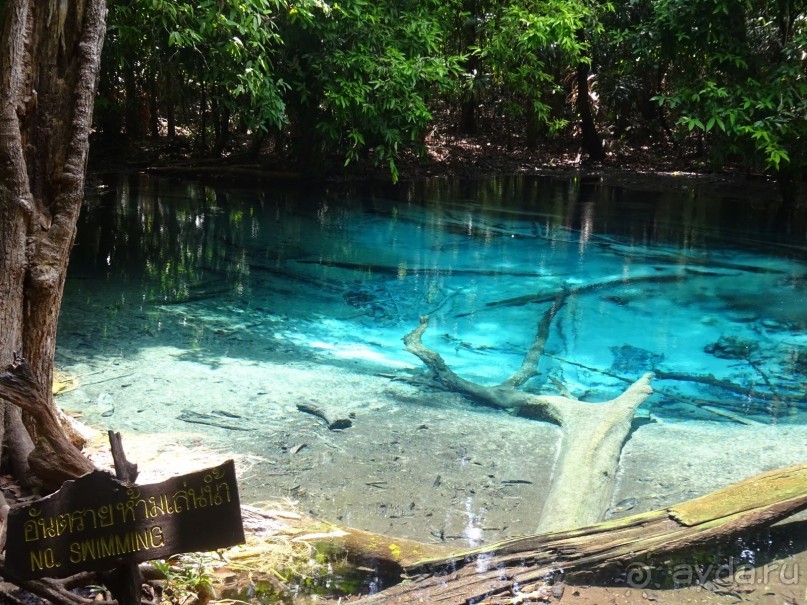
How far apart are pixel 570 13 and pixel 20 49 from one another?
1049 cm

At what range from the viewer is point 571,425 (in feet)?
15.9

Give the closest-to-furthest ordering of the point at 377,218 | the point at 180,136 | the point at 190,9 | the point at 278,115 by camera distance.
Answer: the point at 190,9 < the point at 278,115 < the point at 377,218 < the point at 180,136

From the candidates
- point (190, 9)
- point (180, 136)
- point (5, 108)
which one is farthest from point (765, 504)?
point (180, 136)

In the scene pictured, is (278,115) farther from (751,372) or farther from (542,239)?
(751,372)

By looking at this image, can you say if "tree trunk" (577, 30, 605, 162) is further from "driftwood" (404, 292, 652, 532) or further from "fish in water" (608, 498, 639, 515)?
"fish in water" (608, 498, 639, 515)

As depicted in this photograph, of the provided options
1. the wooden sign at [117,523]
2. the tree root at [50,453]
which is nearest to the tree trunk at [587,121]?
the tree root at [50,453]

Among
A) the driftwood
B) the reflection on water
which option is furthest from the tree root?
the reflection on water

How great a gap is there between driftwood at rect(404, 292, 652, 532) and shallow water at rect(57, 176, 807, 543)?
88mm

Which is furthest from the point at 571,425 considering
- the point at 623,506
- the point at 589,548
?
the point at 589,548

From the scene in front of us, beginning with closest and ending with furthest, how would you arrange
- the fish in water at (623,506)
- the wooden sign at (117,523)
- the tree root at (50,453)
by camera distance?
the wooden sign at (117,523) < the tree root at (50,453) < the fish in water at (623,506)

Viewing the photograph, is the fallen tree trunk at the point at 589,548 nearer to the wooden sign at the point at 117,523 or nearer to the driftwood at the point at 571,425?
the driftwood at the point at 571,425

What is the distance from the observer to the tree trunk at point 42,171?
2971 millimetres

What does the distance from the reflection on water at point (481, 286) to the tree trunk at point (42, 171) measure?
2.62 metres

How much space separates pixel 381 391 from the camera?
5348 millimetres
